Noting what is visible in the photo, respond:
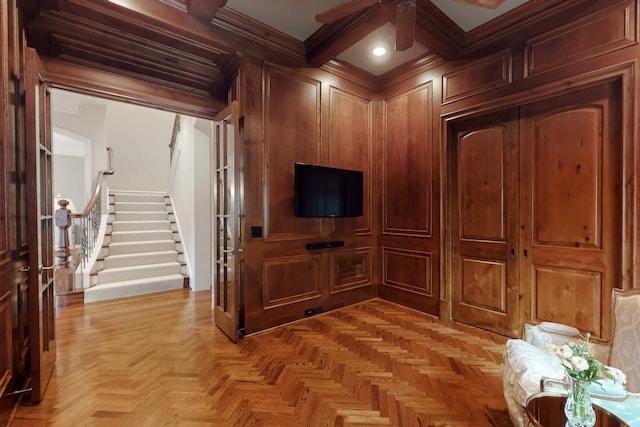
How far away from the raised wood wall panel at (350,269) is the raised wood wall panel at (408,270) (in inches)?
9.7

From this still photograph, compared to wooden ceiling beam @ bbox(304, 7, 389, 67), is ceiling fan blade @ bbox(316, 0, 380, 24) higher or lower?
lower

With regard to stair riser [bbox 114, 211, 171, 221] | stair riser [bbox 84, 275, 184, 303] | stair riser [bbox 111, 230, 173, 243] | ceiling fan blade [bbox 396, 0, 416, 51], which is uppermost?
ceiling fan blade [bbox 396, 0, 416, 51]

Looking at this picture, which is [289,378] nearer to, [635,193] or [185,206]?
[635,193]

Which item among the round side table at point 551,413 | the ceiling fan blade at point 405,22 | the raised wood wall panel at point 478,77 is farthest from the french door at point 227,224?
the raised wood wall panel at point 478,77

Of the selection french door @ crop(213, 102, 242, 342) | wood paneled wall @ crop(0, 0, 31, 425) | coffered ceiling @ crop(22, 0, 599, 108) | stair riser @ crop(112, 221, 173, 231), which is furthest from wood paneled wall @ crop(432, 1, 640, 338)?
stair riser @ crop(112, 221, 173, 231)

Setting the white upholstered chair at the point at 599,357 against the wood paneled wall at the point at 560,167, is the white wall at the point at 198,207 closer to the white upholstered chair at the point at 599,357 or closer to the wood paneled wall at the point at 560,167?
the wood paneled wall at the point at 560,167

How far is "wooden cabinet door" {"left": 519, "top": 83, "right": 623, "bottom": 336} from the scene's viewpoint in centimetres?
250

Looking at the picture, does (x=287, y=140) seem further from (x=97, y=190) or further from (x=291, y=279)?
(x=97, y=190)

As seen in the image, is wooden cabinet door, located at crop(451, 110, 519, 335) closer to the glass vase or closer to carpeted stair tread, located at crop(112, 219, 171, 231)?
the glass vase

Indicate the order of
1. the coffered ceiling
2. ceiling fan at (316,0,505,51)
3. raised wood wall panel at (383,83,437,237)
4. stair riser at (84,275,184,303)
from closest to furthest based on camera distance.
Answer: ceiling fan at (316,0,505,51) → the coffered ceiling → raised wood wall panel at (383,83,437,237) → stair riser at (84,275,184,303)

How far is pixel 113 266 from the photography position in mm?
4812

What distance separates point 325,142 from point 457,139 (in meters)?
1.65

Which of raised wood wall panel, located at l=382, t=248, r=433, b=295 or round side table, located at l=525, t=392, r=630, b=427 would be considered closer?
round side table, located at l=525, t=392, r=630, b=427

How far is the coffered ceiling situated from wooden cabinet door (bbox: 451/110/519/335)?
0.94 metres
